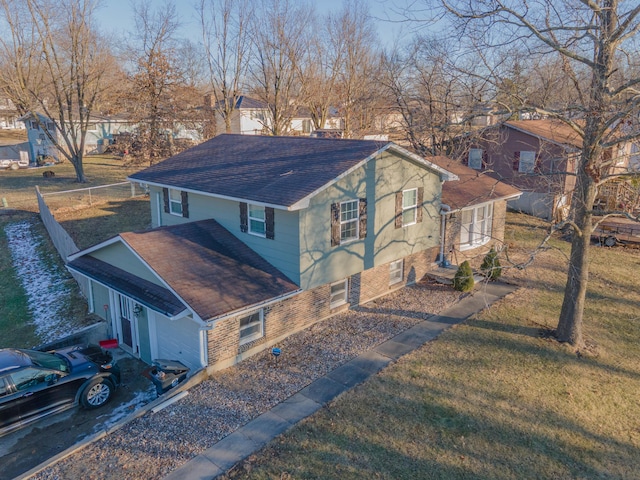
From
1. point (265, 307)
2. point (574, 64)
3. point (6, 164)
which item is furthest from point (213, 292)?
point (6, 164)

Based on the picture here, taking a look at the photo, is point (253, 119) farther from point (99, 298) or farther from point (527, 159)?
point (99, 298)

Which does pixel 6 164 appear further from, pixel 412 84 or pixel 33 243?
pixel 412 84

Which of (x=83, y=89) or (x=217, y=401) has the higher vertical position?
(x=83, y=89)

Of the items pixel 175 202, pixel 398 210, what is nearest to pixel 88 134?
pixel 175 202

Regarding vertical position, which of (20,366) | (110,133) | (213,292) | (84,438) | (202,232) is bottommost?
(84,438)

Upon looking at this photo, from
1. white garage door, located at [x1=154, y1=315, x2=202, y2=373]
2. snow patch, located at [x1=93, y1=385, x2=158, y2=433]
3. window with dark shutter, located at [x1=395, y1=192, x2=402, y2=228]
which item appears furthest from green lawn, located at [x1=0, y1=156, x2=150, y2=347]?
window with dark shutter, located at [x1=395, y1=192, x2=402, y2=228]

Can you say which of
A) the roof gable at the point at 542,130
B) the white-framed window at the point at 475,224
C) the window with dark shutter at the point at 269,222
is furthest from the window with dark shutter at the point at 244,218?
the roof gable at the point at 542,130
